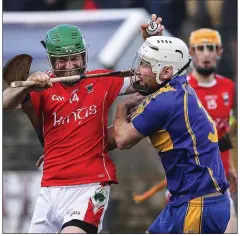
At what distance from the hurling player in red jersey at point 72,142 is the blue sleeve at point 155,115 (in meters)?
0.39

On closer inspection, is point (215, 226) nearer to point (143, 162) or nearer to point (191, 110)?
point (191, 110)

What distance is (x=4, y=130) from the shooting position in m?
10.4

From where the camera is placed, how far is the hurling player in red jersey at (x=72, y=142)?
22.7 feet

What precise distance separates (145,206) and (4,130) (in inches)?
65.2

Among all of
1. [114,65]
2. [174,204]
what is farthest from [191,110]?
[114,65]

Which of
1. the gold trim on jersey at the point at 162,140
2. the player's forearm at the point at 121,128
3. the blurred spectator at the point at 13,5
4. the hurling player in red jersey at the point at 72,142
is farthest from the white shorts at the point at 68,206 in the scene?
the blurred spectator at the point at 13,5

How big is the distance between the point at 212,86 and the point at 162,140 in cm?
354

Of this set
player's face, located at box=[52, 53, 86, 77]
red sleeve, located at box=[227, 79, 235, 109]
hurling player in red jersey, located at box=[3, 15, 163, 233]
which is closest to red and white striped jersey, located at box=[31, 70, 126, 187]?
hurling player in red jersey, located at box=[3, 15, 163, 233]

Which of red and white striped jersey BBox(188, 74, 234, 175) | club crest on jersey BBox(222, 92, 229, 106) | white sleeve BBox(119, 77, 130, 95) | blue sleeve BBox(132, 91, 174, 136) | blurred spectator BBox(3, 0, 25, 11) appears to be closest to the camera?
blue sleeve BBox(132, 91, 174, 136)

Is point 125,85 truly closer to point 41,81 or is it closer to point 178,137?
point 178,137

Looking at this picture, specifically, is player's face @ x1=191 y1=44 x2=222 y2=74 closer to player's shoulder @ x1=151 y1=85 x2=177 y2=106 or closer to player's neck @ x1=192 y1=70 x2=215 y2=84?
player's neck @ x1=192 y1=70 x2=215 y2=84

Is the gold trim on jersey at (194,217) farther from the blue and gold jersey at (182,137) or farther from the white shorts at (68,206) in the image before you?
the white shorts at (68,206)

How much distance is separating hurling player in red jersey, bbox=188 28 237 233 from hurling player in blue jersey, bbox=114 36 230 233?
314 cm

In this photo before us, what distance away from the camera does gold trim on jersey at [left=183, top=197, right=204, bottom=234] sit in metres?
6.75
